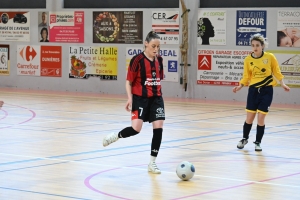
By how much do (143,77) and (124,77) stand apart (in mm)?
14897

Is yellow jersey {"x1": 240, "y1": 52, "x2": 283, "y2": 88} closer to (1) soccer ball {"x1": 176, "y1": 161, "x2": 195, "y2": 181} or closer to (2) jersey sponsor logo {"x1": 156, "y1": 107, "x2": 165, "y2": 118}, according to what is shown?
(2) jersey sponsor logo {"x1": 156, "y1": 107, "x2": 165, "y2": 118}

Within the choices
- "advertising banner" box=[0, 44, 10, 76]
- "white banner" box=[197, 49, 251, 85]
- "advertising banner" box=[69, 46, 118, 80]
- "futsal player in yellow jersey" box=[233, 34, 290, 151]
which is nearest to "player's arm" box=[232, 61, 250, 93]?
"futsal player in yellow jersey" box=[233, 34, 290, 151]

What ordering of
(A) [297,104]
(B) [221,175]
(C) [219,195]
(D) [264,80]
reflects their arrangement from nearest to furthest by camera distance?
(C) [219,195] → (B) [221,175] → (D) [264,80] → (A) [297,104]

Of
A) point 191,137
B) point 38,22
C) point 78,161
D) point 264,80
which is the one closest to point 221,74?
point 38,22

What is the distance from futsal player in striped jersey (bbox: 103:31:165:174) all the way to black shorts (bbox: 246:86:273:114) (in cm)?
261

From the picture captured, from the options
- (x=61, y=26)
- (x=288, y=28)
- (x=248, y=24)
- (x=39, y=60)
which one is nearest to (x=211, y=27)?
(x=248, y=24)

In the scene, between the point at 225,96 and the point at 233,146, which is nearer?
the point at 233,146

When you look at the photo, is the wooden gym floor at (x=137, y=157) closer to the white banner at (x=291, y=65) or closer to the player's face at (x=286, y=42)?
the white banner at (x=291, y=65)

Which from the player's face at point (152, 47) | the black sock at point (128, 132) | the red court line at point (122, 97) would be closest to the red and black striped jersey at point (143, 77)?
the player's face at point (152, 47)

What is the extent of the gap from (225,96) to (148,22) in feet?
12.6

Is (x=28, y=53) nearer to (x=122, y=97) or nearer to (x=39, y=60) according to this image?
(x=39, y=60)

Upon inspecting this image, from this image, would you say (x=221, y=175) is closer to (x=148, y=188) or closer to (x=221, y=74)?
(x=148, y=188)

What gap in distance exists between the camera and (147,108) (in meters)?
9.40

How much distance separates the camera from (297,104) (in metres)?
21.1
